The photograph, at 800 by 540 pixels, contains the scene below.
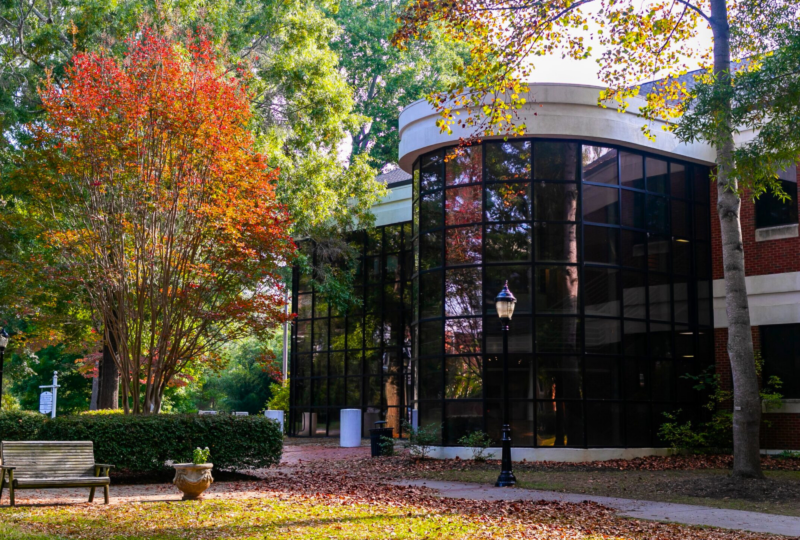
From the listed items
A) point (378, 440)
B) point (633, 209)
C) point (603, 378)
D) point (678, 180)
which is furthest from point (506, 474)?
point (678, 180)

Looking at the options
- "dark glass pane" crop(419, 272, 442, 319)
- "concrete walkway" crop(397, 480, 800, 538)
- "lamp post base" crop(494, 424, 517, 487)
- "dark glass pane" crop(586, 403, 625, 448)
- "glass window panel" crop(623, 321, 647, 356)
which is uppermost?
"dark glass pane" crop(419, 272, 442, 319)

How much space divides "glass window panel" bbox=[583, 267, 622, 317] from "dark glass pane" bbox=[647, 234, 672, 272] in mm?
1477

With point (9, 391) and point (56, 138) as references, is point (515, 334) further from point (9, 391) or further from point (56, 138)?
point (9, 391)

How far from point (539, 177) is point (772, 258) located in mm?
6270

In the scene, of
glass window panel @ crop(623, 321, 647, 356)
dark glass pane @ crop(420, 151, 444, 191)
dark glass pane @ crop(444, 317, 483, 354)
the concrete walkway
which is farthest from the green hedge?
glass window panel @ crop(623, 321, 647, 356)

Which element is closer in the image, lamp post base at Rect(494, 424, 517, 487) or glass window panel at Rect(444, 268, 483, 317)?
lamp post base at Rect(494, 424, 517, 487)

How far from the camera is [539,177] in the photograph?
18906mm

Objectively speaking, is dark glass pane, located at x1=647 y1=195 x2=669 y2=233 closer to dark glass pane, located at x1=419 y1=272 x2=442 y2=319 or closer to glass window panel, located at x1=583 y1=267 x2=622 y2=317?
glass window panel, located at x1=583 y1=267 x2=622 y2=317

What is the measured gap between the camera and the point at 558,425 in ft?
59.2

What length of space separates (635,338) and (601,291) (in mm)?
1473

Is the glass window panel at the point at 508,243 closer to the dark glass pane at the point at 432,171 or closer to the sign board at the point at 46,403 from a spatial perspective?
the dark glass pane at the point at 432,171

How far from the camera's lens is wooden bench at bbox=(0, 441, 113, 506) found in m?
11.1

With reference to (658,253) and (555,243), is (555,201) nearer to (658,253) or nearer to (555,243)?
(555,243)

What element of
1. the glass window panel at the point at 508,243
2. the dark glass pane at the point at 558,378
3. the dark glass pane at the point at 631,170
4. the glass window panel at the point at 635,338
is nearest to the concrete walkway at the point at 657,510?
the dark glass pane at the point at 558,378
